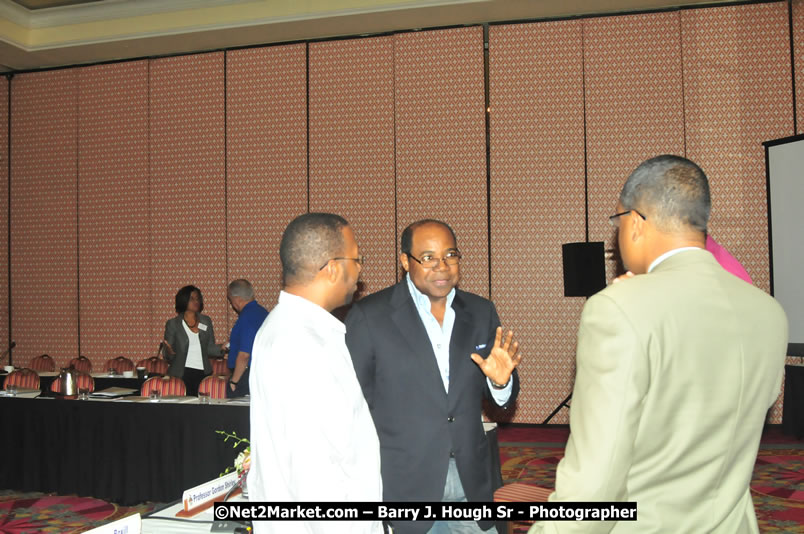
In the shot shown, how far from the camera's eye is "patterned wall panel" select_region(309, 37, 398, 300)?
8453 mm

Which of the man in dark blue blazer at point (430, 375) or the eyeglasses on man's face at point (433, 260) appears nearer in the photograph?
the man in dark blue blazer at point (430, 375)

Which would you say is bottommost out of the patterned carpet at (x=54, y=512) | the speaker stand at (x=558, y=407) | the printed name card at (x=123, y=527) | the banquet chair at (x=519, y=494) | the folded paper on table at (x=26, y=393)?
the patterned carpet at (x=54, y=512)

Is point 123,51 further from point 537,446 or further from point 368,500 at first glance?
point 368,500

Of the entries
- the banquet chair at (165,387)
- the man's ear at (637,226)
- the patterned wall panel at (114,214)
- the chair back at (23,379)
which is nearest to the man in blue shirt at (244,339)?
the banquet chair at (165,387)

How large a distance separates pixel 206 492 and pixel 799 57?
8.03 m

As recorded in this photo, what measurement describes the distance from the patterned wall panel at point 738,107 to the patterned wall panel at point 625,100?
19 cm

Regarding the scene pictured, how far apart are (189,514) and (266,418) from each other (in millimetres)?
1084

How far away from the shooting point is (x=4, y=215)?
9961 millimetres

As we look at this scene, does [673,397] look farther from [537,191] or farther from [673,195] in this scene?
[537,191]

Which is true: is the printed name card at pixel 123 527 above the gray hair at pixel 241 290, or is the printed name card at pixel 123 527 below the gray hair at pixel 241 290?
below

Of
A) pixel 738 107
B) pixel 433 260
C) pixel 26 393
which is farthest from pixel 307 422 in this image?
pixel 738 107

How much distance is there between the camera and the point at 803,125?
7.48m

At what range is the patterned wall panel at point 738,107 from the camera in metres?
7.55

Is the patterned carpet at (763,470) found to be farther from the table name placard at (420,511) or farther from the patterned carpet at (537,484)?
the table name placard at (420,511)
